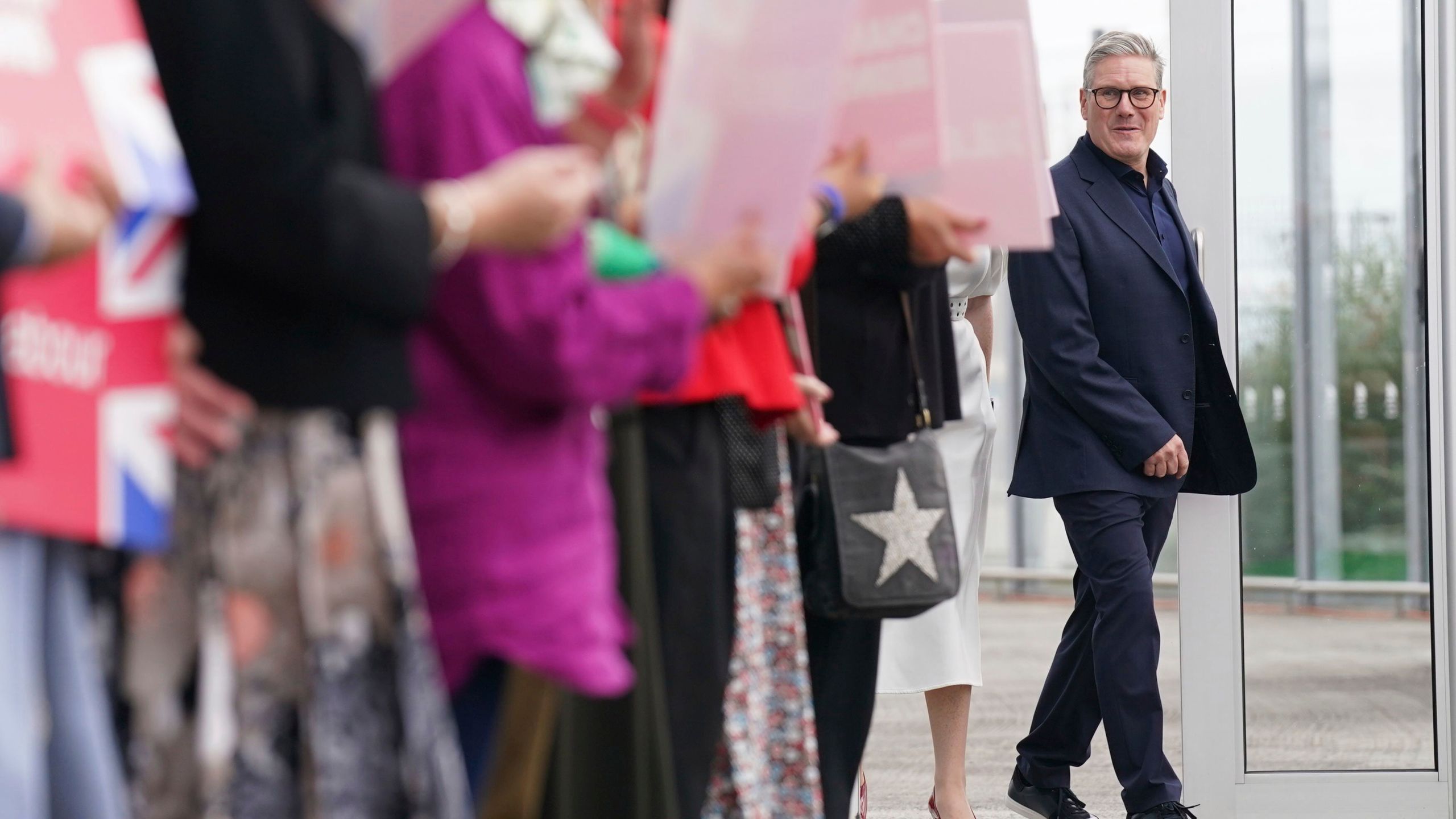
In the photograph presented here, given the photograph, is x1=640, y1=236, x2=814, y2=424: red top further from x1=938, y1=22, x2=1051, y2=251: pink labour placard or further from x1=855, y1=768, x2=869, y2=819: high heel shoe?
x1=855, y1=768, x2=869, y2=819: high heel shoe

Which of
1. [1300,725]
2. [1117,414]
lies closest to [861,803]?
[1117,414]

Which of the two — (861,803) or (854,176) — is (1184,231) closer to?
(861,803)

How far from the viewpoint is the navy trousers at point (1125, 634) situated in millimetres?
4328

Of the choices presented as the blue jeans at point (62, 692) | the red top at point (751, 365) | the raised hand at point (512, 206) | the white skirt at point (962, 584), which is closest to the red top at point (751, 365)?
the red top at point (751, 365)

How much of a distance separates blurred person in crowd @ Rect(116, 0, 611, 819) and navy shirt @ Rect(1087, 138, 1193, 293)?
123 inches

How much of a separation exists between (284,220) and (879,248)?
127 centimetres

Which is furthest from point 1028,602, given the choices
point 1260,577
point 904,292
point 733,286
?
point 733,286

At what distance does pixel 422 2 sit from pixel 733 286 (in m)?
0.45

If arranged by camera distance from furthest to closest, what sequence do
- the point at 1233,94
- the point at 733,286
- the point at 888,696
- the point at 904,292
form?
the point at 888,696, the point at 1233,94, the point at 904,292, the point at 733,286

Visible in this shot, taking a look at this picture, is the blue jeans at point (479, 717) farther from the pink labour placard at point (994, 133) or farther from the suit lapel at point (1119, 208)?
the suit lapel at point (1119, 208)

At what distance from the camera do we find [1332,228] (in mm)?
4875

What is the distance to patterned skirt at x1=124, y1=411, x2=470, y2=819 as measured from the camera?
5.23 feet

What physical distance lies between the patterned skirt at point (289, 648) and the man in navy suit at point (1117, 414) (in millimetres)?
2974

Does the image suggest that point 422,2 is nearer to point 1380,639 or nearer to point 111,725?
point 111,725
